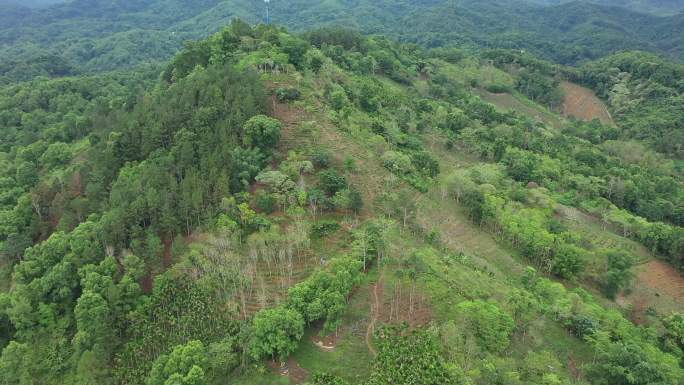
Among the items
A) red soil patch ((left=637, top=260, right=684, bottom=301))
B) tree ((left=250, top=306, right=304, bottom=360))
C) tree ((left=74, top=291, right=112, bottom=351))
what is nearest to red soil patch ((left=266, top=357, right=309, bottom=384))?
tree ((left=250, top=306, right=304, bottom=360))

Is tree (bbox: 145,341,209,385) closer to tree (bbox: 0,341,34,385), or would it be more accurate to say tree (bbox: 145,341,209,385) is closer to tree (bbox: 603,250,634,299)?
tree (bbox: 0,341,34,385)

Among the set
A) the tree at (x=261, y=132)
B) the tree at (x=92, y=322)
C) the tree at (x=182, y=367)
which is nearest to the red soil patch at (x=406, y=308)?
the tree at (x=182, y=367)

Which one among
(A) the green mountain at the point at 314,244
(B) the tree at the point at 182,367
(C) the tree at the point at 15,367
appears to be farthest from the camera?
(C) the tree at the point at 15,367

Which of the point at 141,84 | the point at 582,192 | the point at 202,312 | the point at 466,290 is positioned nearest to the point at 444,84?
the point at 582,192

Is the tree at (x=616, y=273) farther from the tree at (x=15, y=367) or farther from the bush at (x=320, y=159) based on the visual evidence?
the tree at (x=15, y=367)

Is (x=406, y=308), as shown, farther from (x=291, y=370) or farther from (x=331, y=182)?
(x=331, y=182)

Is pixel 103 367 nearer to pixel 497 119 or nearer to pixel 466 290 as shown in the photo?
pixel 466 290

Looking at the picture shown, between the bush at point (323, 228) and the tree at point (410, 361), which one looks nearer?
the tree at point (410, 361)
